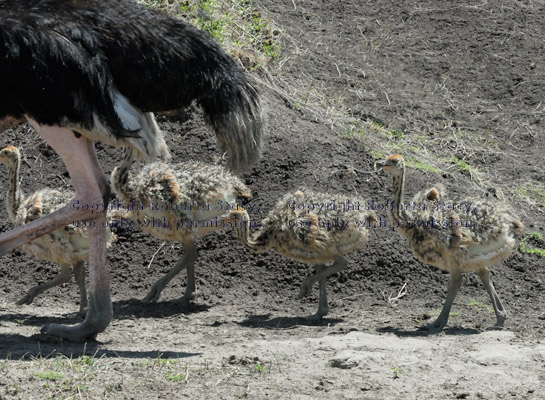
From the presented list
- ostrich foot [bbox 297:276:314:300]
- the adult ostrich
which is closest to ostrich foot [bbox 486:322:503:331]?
ostrich foot [bbox 297:276:314:300]

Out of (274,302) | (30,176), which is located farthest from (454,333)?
(30,176)

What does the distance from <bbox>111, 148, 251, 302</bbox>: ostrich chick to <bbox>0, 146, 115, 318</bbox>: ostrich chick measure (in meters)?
0.37

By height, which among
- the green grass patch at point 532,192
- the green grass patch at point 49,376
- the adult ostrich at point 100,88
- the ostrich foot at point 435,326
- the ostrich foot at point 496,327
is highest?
the adult ostrich at point 100,88

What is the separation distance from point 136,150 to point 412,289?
3.01 m

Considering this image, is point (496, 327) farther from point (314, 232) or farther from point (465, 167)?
point (465, 167)

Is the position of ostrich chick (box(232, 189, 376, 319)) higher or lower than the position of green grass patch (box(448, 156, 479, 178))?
lower

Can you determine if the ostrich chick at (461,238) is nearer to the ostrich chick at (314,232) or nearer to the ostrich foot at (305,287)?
the ostrich chick at (314,232)

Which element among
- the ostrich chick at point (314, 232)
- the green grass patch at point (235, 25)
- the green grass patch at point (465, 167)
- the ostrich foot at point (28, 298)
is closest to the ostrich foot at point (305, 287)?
the ostrich chick at point (314, 232)

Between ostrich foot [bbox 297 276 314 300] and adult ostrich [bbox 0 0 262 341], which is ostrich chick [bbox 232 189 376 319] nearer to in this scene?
ostrich foot [bbox 297 276 314 300]

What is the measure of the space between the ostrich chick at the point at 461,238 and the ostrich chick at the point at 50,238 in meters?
2.42

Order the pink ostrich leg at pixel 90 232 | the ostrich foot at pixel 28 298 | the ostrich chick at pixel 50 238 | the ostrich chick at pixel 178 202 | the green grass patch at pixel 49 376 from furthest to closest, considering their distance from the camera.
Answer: the ostrich chick at pixel 178 202 < the ostrich foot at pixel 28 298 < the ostrich chick at pixel 50 238 < the pink ostrich leg at pixel 90 232 < the green grass patch at pixel 49 376

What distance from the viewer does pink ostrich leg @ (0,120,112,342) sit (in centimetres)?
601

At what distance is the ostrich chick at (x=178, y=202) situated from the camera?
7.56 m

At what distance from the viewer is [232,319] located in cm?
724
